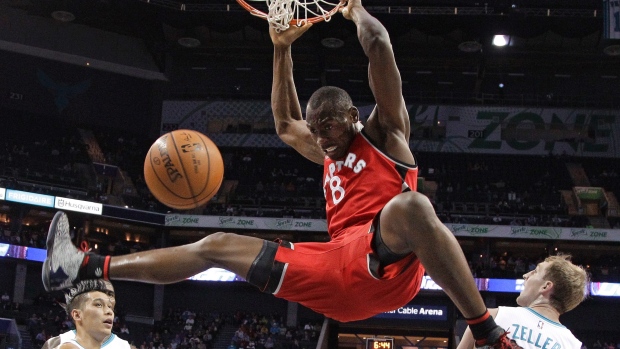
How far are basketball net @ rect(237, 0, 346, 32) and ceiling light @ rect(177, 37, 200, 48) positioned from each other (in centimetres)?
2585

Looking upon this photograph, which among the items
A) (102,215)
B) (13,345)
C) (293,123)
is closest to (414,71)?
(102,215)

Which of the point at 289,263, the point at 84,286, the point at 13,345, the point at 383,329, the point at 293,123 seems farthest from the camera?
A: the point at 383,329

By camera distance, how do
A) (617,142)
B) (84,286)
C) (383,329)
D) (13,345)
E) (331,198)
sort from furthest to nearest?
(617,142) < (383,329) < (13,345) < (84,286) < (331,198)

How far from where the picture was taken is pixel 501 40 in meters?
29.2

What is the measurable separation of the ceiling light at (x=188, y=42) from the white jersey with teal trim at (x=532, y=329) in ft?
91.8

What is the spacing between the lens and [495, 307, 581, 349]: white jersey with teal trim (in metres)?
3.82

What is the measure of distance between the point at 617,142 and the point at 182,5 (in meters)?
18.4

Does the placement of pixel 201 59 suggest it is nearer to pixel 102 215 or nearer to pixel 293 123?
pixel 102 215

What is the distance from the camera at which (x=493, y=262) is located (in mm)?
27750

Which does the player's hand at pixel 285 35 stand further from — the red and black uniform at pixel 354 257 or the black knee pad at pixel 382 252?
the black knee pad at pixel 382 252

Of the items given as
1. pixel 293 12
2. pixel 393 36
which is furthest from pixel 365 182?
pixel 393 36

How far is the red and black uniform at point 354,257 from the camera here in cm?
353

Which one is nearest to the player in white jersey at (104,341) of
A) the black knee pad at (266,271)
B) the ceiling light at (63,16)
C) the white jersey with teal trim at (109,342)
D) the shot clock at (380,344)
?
the white jersey with teal trim at (109,342)

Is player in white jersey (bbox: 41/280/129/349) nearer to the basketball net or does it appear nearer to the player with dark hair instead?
the player with dark hair
